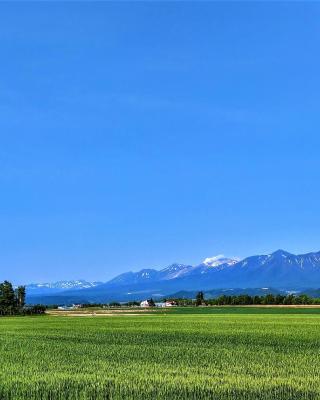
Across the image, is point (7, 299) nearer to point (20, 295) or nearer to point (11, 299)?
point (11, 299)

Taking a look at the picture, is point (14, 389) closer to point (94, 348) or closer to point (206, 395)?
point (206, 395)

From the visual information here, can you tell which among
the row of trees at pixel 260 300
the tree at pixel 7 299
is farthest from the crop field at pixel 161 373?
the row of trees at pixel 260 300

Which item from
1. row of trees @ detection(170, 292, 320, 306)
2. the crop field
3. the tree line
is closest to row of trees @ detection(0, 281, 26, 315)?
the tree line

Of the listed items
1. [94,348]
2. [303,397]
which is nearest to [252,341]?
[94,348]

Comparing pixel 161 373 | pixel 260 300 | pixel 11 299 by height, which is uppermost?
pixel 11 299

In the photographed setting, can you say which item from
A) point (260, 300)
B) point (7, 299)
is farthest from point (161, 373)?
point (260, 300)

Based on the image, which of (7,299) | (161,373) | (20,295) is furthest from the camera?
(20,295)

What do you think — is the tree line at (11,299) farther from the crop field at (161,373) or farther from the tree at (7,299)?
the crop field at (161,373)

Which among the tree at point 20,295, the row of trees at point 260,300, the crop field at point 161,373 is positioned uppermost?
the tree at point 20,295

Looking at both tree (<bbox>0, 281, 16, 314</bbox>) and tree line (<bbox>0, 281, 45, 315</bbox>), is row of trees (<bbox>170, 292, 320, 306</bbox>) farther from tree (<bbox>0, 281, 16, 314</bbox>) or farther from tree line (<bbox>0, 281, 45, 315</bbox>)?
tree (<bbox>0, 281, 16, 314</bbox>)

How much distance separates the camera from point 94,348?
27562 mm

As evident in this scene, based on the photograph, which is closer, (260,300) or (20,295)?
(20,295)

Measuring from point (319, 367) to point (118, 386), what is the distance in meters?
7.65

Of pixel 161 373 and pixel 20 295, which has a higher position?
pixel 20 295
